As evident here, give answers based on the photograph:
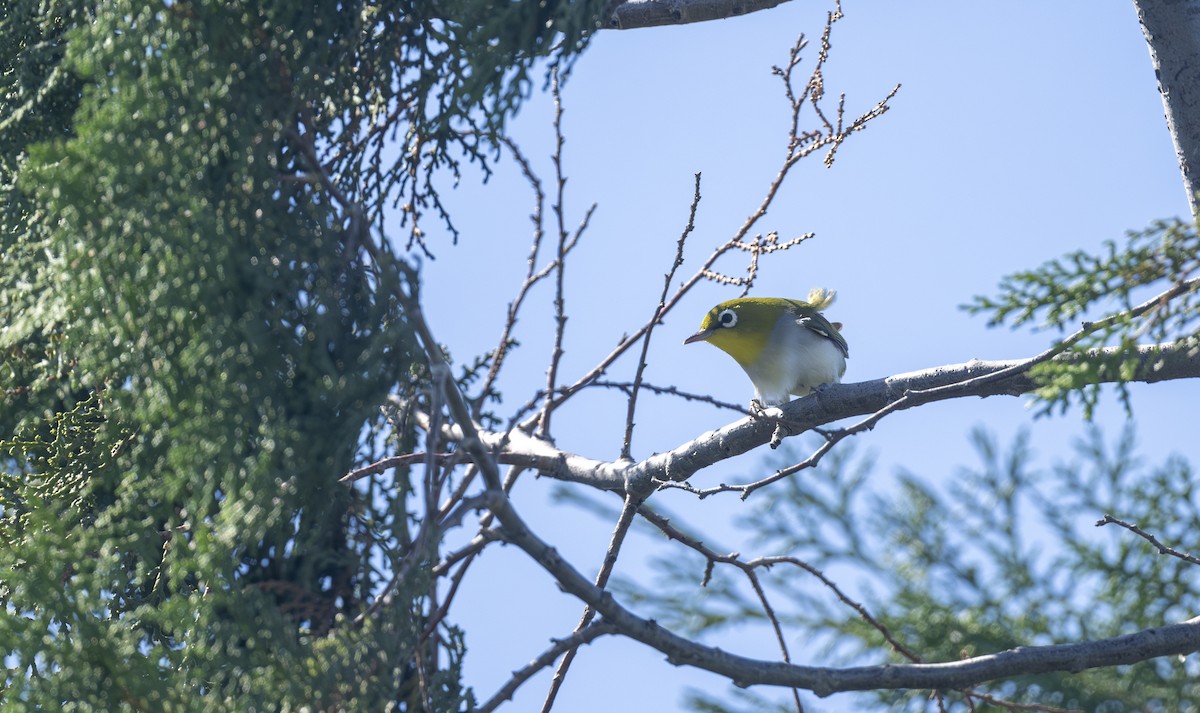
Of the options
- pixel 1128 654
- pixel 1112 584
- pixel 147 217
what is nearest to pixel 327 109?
pixel 147 217

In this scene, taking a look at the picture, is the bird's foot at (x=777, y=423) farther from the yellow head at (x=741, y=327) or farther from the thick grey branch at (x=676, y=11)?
the yellow head at (x=741, y=327)

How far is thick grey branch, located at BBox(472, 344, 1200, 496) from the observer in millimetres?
2736

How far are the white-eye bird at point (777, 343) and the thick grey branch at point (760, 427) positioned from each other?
4.30 ft

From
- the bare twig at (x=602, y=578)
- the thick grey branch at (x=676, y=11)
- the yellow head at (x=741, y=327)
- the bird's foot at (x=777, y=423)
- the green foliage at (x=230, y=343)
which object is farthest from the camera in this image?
the yellow head at (x=741, y=327)

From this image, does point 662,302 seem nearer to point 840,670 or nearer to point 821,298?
point 840,670

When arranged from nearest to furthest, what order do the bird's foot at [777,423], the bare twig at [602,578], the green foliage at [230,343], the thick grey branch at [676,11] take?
1. the green foliage at [230,343]
2. the bare twig at [602,578]
3. the bird's foot at [777,423]
4. the thick grey branch at [676,11]

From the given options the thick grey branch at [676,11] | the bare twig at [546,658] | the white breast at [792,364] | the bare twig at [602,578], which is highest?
the thick grey branch at [676,11]

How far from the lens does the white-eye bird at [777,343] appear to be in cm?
449

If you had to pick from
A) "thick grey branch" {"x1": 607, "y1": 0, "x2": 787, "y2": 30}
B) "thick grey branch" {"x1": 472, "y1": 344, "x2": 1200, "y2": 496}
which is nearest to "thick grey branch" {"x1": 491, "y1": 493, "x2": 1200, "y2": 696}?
"thick grey branch" {"x1": 472, "y1": 344, "x2": 1200, "y2": 496}

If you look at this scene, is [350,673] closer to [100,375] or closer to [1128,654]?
[100,375]

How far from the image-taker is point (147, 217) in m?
1.91

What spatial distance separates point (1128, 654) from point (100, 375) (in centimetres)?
225

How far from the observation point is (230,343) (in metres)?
1.93

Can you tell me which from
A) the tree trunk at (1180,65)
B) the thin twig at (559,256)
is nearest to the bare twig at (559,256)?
the thin twig at (559,256)
